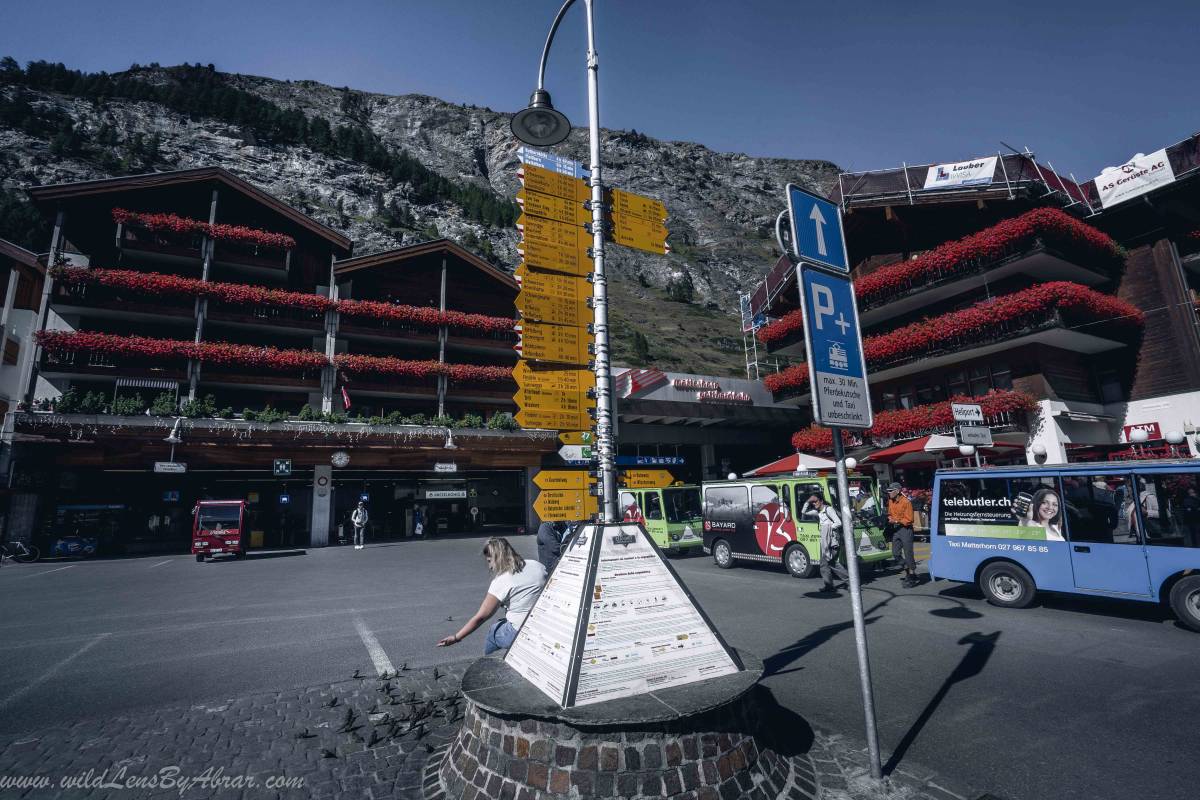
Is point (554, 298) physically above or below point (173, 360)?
below

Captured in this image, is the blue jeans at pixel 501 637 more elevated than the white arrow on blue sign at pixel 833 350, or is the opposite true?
the white arrow on blue sign at pixel 833 350

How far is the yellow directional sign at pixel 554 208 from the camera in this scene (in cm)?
455

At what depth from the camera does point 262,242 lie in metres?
30.4

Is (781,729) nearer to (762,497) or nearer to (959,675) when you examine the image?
(959,675)

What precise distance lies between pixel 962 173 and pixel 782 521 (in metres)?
18.1

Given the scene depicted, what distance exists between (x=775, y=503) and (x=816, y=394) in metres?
10.8

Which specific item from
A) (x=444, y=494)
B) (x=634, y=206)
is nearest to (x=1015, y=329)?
(x=634, y=206)

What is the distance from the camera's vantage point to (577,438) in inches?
179

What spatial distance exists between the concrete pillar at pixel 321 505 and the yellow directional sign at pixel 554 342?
24.9 meters

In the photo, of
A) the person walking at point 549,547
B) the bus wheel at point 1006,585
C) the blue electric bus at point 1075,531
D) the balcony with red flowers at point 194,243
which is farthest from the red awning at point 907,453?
the balcony with red flowers at point 194,243

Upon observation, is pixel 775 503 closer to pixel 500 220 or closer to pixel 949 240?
pixel 949 240

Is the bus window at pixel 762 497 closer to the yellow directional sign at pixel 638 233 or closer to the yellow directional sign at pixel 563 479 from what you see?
the yellow directional sign at pixel 638 233

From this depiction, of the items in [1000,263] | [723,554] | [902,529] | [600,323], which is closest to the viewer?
[600,323]

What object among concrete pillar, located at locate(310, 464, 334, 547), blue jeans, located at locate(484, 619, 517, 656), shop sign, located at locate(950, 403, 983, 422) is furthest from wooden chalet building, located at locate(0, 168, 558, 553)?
blue jeans, located at locate(484, 619, 517, 656)
